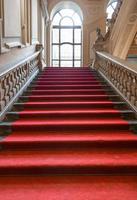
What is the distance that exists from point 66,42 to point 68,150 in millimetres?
13223

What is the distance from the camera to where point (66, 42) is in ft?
55.4

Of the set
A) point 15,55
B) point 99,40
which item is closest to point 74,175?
point 15,55

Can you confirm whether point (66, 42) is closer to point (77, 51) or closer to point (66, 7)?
point (77, 51)

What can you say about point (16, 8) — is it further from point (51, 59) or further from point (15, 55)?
point (51, 59)

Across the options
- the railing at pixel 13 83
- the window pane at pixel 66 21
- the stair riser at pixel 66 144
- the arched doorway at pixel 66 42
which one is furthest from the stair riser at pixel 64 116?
the window pane at pixel 66 21

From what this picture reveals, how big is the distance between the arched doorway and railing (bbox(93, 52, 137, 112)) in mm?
9123

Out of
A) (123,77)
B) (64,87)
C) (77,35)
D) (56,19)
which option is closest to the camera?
(123,77)

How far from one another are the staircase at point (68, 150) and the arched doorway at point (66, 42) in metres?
11.0

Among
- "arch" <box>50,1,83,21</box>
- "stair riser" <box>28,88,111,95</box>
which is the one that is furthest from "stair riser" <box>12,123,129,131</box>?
"arch" <box>50,1,83,21</box>

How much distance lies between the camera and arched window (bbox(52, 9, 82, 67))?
55.0 feet

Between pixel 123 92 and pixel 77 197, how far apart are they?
124 inches

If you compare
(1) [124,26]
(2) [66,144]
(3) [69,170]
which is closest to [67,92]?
(2) [66,144]

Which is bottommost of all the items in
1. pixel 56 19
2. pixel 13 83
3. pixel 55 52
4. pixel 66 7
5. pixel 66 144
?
pixel 66 144

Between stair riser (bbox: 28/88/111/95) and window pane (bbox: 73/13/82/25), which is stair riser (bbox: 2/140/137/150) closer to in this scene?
stair riser (bbox: 28/88/111/95)
